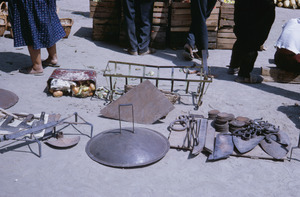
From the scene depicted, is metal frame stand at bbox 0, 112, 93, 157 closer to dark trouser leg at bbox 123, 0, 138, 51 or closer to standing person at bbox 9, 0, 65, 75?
standing person at bbox 9, 0, 65, 75

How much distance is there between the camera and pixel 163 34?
7.61 meters

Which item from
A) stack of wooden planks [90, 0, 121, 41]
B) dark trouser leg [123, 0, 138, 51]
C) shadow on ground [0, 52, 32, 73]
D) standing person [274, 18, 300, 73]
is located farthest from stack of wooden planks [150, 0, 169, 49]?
shadow on ground [0, 52, 32, 73]

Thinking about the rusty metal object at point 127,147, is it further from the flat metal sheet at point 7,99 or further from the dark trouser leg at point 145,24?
the dark trouser leg at point 145,24

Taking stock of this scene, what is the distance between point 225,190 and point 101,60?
422cm

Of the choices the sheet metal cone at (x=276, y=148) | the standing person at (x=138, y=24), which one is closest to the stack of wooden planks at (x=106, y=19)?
the standing person at (x=138, y=24)

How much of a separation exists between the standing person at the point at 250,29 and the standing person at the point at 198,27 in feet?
3.20

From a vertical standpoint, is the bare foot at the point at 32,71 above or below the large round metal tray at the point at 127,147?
above

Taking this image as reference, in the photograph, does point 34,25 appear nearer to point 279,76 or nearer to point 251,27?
point 251,27

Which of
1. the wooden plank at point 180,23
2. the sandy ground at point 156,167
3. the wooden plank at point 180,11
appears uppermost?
the wooden plank at point 180,11

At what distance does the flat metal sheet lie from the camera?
14.9 feet

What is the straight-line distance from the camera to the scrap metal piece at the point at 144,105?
14.2 ft

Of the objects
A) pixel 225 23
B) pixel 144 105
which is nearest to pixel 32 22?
pixel 144 105

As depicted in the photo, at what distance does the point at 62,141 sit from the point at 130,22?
12.7ft

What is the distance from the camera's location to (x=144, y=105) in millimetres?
4418
